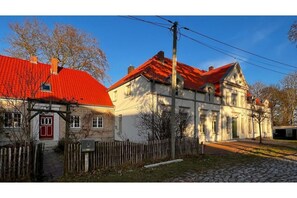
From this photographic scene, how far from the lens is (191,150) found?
521 inches

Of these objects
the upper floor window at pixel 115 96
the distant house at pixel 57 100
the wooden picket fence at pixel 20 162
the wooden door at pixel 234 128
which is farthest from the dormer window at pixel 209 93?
the wooden picket fence at pixel 20 162

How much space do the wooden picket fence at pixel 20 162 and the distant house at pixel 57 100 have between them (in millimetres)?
9300

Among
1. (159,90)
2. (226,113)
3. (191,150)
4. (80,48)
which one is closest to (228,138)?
(226,113)

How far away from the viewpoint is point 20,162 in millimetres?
7273

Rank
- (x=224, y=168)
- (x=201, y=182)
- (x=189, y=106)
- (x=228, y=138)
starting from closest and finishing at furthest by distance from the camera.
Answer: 1. (x=201, y=182)
2. (x=224, y=168)
3. (x=189, y=106)
4. (x=228, y=138)

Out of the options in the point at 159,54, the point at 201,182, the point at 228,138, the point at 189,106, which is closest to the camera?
the point at 201,182

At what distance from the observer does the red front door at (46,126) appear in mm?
18203

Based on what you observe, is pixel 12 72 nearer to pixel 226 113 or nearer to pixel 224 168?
pixel 224 168

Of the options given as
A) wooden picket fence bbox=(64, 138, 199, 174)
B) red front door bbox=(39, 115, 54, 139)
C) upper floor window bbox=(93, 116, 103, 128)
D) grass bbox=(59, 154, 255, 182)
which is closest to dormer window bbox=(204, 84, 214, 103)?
upper floor window bbox=(93, 116, 103, 128)

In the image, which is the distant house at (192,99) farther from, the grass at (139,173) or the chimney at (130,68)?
the grass at (139,173)

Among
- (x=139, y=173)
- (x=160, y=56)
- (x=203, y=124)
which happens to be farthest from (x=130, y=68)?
(x=139, y=173)

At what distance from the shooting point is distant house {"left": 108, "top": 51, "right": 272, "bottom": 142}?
19.5 metres

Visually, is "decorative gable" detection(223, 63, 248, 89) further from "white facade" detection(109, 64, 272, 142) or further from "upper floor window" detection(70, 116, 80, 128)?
"upper floor window" detection(70, 116, 80, 128)

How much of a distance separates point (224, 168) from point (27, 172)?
7559mm
